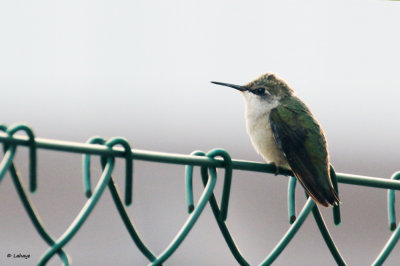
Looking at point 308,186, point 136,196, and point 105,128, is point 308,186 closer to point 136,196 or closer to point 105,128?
point 136,196

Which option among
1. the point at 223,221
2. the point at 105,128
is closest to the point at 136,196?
the point at 105,128

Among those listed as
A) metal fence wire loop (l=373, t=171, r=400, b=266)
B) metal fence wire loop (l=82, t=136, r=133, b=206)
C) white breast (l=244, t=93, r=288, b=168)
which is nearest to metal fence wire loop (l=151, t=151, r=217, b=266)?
metal fence wire loop (l=82, t=136, r=133, b=206)

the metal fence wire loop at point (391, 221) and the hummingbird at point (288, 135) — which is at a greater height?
the hummingbird at point (288, 135)

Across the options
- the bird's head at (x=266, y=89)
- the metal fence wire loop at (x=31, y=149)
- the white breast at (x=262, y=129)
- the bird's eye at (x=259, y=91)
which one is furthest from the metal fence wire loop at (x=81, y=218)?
the bird's eye at (x=259, y=91)

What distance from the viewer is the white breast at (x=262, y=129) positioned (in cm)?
495

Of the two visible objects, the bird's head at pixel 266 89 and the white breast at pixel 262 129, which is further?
the bird's head at pixel 266 89

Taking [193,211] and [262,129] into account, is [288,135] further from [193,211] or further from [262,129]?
[193,211]

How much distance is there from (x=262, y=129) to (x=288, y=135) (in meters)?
0.22

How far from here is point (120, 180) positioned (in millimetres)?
14422

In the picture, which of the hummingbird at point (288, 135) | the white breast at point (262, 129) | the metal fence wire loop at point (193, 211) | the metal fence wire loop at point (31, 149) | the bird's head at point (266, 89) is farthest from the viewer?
the bird's head at point (266, 89)

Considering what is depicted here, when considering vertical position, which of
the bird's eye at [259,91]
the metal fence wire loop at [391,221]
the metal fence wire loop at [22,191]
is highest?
the bird's eye at [259,91]

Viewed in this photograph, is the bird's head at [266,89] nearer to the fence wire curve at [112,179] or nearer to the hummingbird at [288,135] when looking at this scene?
the hummingbird at [288,135]

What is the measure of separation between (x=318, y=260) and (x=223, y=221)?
12.7m

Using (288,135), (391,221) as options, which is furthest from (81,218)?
(288,135)
